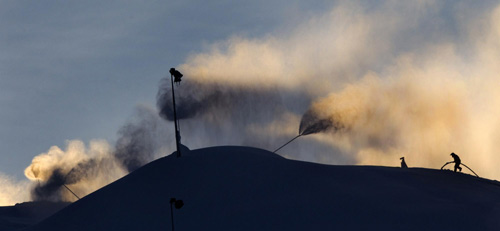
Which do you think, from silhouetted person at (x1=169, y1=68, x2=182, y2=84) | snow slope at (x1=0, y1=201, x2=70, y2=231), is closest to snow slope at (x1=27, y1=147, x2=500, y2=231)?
silhouetted person at (x1=169, y1=68, x2=182, y2=84)

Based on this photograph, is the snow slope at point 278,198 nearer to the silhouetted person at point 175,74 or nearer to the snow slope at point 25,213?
the silhouetted person at point 175,74

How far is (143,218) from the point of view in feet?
191

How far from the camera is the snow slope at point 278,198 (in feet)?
172

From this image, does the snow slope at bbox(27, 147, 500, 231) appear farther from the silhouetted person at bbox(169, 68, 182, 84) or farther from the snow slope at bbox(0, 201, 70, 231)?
the snow slope at bbox(0, 201, 70, 231)

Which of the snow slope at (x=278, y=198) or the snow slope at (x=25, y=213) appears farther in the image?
the snow slope at (x=25, y=213)

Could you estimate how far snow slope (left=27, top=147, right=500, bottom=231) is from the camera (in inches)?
2061

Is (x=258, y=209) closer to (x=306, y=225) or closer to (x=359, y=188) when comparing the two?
(x=306, y=225)

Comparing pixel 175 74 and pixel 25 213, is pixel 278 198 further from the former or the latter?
pixel 25 213

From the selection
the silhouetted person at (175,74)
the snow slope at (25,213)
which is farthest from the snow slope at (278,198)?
the snow slope at (25,213)

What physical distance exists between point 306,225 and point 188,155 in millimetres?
21086

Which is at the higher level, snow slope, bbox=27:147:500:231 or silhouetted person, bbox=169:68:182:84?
silhouetted person, bbox=169:68:182:84

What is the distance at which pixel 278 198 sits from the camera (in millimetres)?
57719

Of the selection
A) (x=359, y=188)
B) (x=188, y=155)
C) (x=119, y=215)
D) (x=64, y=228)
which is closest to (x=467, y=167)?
(x=359, y=188)

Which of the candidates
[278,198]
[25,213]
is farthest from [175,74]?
[25,213]
